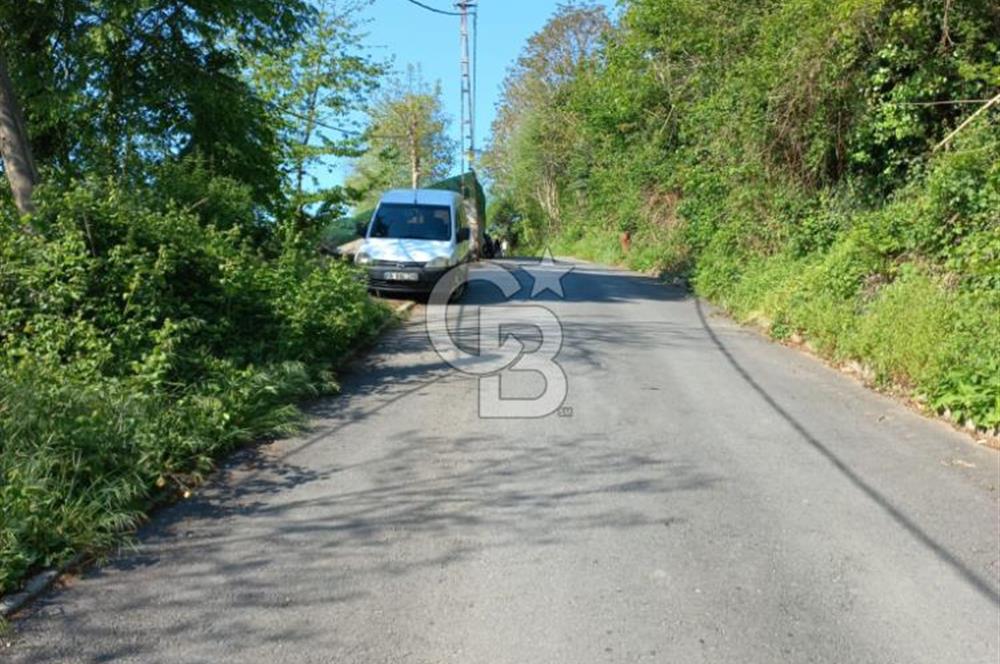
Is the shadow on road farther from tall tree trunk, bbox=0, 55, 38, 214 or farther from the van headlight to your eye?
Result: tall tree trunk, bbox=0, 55, 38, 214

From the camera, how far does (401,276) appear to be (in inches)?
575

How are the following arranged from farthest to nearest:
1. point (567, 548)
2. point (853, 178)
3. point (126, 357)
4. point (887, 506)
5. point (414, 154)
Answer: point (414, 154)
point (853, 178)
point (126, 357)
point (887, 506)
point (567, 548)

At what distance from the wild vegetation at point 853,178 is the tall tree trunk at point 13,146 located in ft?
29.6

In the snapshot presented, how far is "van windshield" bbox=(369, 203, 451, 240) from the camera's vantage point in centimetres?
→ 1578

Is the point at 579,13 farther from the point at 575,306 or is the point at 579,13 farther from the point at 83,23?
the point at 83,23

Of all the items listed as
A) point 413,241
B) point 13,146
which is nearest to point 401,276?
point 413,241

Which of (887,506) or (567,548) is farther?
(887,506)

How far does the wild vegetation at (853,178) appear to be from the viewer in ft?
27.1

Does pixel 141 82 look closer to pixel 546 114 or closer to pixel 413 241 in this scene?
pixel 413 241

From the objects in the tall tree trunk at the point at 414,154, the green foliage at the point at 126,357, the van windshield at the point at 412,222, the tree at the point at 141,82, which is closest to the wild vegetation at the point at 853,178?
the van windshield at the point at 412,222

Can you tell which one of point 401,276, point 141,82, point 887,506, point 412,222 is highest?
point 141,82

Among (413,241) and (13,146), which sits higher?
(13,146)

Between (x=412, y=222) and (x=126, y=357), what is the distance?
1023 cm

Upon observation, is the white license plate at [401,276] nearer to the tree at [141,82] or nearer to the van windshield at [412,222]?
the van windshield at [412,222]
